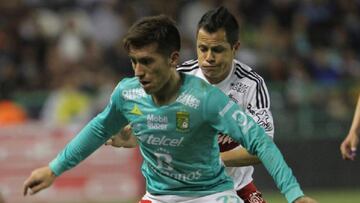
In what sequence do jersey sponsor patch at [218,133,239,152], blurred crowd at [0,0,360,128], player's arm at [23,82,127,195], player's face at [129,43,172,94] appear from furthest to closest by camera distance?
blurred crowd at [0,0,360,128], jersey sponsor patch at [218,133,239,152], player's arm at [23,82,127,195], player's face at [129,43,172,94]

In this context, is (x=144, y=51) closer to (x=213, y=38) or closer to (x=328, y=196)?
(x=213, y=38)

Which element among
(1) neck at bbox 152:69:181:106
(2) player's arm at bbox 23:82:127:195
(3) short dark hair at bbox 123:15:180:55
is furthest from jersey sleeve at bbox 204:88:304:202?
(2) player's arm at bbox 23:82:127:195

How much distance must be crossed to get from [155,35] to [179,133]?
1.96 ft

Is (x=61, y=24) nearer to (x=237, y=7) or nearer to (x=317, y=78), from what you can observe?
(x=237, y=7)

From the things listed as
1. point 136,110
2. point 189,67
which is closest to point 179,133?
point 136,110

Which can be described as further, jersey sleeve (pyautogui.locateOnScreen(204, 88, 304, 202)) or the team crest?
the team crest

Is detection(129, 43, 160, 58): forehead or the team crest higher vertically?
detection(129, 43, 160, 58): forehead

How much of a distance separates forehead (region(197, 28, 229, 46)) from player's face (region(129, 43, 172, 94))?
0.95 m

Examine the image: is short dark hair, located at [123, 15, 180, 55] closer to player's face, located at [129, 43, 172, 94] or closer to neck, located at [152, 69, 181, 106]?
player's face, located at [129, 43, 172, 94]

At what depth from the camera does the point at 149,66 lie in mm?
6387

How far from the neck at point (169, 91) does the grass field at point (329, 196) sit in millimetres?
7596

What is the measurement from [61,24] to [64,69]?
124 centimetres

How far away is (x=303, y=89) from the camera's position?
14.9 meters

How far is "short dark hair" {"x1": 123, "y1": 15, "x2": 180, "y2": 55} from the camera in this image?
6.40m
